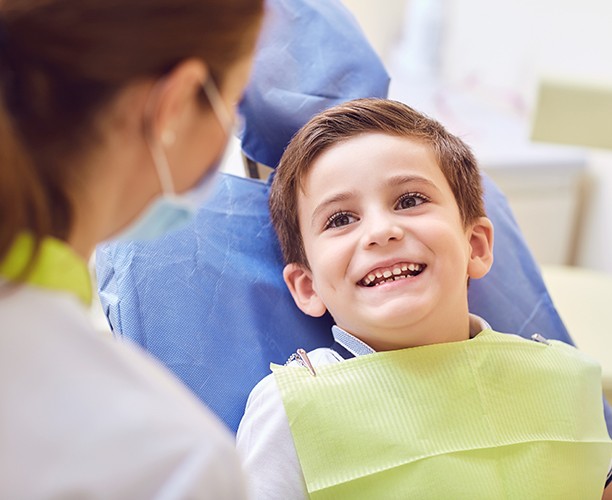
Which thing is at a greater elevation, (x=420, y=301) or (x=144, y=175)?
(x=144, y=175)

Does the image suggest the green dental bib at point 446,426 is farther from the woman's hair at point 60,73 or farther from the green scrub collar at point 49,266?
the woman's hair at point 60,73

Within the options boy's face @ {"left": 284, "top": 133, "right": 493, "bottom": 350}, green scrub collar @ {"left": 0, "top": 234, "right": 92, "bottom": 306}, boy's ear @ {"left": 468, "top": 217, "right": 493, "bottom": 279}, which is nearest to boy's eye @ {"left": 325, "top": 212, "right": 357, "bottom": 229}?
boy's face @ {"left": 284, "top": 133, "right": 493, "bottom": 350}

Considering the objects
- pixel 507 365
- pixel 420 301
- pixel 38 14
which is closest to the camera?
pixel 38 14

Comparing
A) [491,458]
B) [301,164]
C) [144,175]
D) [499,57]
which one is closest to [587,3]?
[499,57]

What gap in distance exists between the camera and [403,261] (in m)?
1.33

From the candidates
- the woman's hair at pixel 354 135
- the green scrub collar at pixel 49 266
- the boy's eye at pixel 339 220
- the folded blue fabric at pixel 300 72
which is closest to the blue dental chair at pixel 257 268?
the folded blue fabric at pixel 300 72

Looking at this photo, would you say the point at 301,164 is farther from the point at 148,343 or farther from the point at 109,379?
the point at 109,379

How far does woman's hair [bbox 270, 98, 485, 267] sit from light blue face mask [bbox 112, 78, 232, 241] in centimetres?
47

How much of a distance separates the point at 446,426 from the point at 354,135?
1.50 feet

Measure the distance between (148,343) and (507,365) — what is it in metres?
0.55

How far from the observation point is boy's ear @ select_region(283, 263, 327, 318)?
1.48 m

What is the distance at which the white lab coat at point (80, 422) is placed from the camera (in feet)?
2.68

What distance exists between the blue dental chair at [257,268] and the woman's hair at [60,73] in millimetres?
533

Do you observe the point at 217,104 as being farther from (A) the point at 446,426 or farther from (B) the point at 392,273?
(A) the point at 446,426
